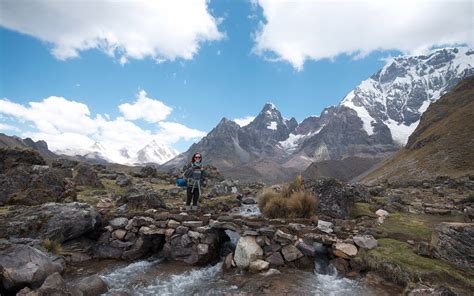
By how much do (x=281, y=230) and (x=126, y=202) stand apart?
9017 millimetres

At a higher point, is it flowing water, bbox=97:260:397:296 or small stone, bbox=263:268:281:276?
small stone, bbox=263:268:281:276

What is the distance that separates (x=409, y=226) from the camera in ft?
45.6

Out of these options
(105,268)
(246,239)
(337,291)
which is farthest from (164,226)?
(337,291)

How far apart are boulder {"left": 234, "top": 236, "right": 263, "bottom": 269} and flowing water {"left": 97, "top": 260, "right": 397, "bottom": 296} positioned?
18.4 inches

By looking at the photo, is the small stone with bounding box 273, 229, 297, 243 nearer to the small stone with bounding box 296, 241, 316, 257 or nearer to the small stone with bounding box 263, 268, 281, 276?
the small stone with bounding box 296, 241, 316, 257

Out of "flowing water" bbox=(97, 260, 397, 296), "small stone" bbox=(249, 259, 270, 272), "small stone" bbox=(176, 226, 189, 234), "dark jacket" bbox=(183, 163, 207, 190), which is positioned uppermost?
"dark jacket" bbox=(183, 163, 207, 190)

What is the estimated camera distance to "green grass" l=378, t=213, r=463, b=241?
1215 cm

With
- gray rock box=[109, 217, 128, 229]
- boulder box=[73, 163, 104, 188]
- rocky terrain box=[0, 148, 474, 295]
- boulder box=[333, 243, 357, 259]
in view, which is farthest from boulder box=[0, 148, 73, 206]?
boulder box=[333, 243, 357, 259]

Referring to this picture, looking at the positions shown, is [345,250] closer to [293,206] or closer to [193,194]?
[293,206]

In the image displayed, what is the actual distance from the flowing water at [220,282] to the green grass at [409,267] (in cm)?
75

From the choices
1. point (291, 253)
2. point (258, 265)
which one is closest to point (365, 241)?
point (291, 253)

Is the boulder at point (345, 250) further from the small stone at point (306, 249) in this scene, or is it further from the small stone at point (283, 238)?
the small stone at point (283, 238)

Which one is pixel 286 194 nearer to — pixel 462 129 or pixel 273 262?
pixel 273 262

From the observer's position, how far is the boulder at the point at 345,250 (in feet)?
34.4
